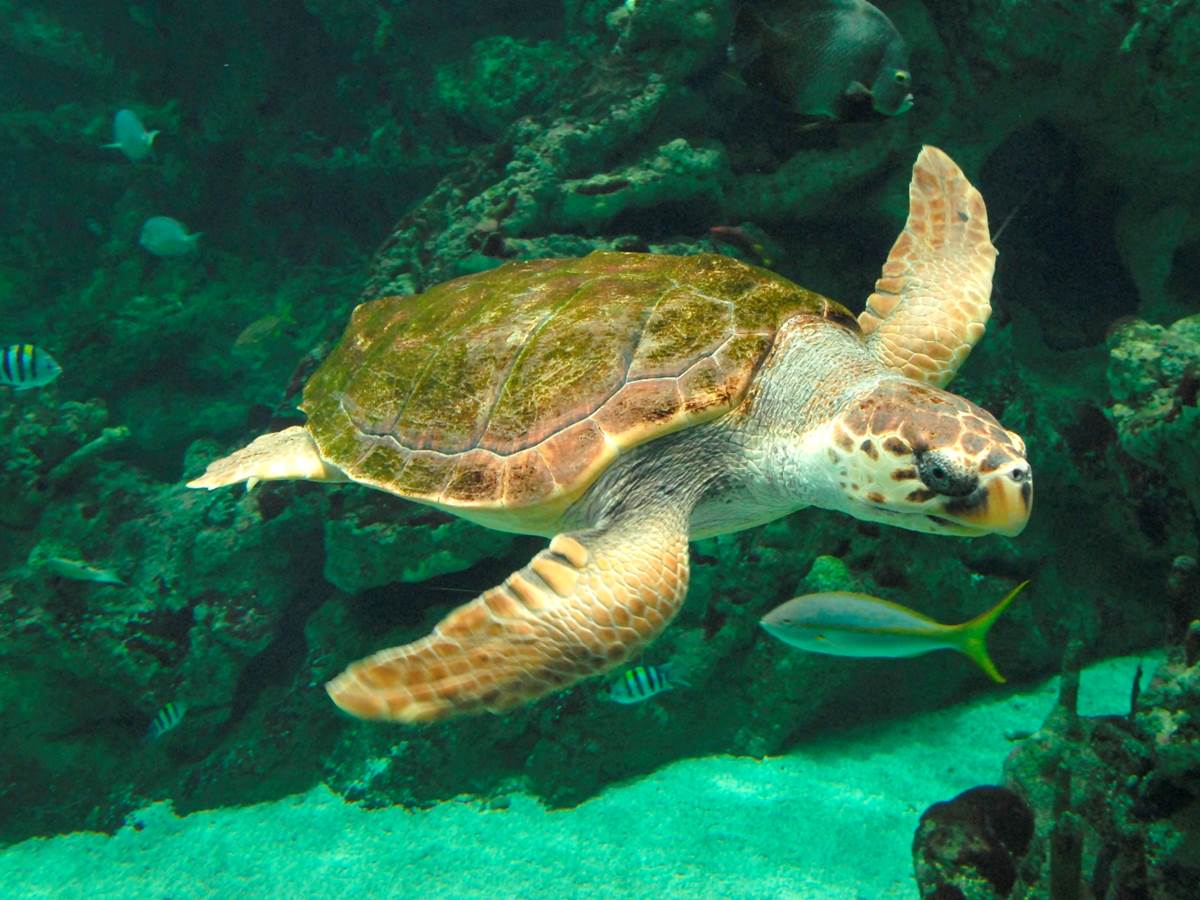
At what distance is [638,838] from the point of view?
164 inches

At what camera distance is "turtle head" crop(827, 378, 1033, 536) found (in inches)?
85.4

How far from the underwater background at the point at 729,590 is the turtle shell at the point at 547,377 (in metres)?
1.26

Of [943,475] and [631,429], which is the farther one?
[631,429]

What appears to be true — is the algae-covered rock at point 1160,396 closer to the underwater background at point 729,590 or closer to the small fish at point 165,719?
the underwater background at point 729,590

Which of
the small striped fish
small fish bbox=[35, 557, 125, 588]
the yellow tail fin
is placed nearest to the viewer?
the yellow tail fin

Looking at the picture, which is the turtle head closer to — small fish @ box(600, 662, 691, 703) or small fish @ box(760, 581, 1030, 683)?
small fish @ box(760, 581, 1030, 683)

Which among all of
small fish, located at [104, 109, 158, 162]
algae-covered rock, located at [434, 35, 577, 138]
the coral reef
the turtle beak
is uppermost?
algae-covered rock, located at [434, 35, 577, 138]

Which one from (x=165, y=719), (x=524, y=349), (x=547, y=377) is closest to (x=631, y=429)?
(x=547, y=377)

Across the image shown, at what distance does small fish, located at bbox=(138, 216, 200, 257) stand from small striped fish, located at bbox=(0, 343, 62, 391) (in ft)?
8.57

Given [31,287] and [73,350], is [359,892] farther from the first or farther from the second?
[31,287]

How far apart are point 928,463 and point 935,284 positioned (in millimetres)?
1636

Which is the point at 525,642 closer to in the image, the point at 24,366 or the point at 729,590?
the point at 729,590

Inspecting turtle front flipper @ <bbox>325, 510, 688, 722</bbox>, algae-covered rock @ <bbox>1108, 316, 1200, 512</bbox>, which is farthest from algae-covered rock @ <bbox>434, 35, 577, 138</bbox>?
turtle front flipper @ <bbox>325, 510, 688, 722</bbox>

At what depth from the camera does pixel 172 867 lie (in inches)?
192
